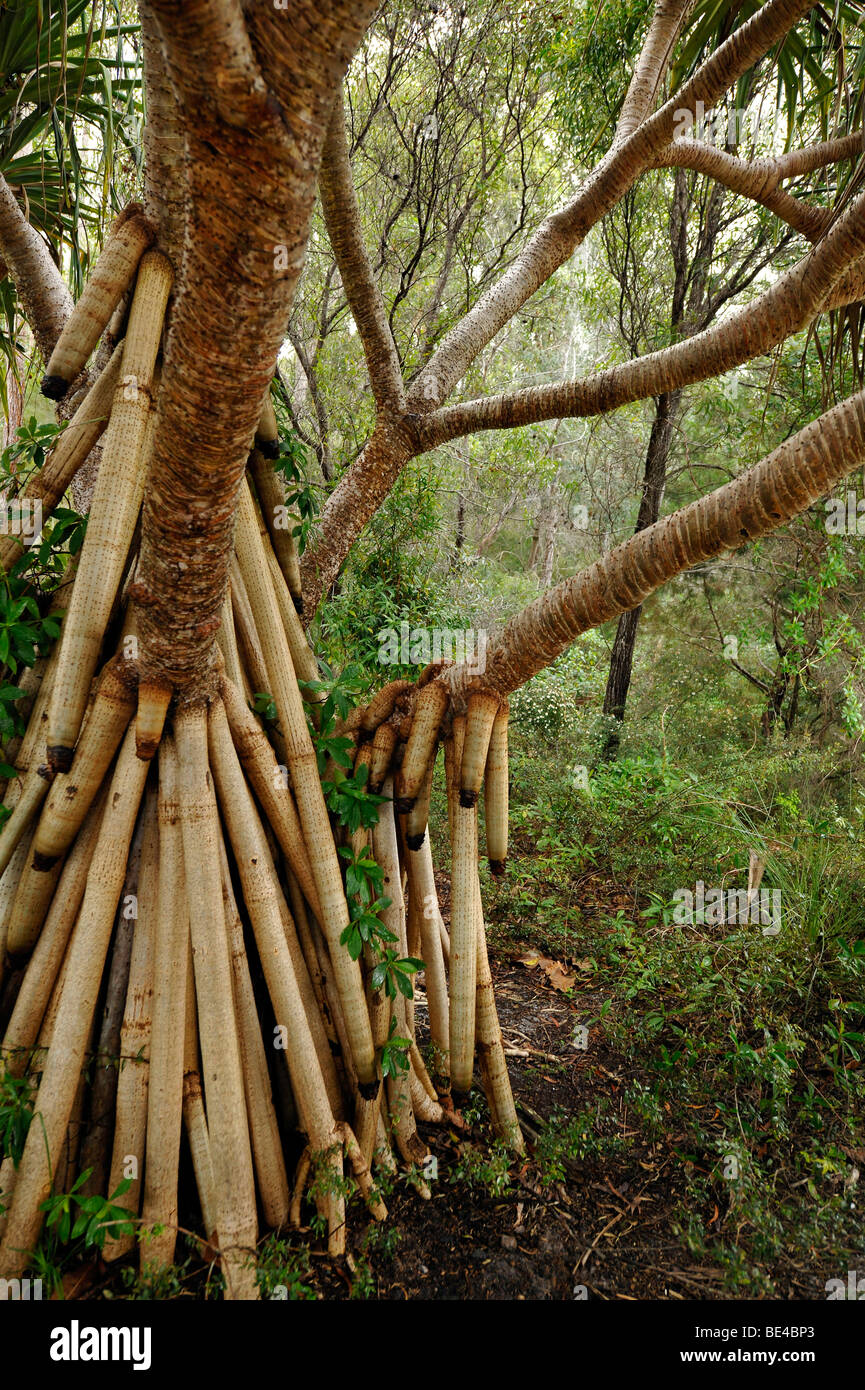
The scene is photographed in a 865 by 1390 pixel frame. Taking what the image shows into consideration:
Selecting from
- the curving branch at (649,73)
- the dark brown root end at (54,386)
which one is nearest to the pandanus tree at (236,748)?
the dark brown root end at (54,386)

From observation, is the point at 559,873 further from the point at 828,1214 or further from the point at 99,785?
the point at 99,785

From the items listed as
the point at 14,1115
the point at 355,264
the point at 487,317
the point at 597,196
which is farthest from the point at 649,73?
the point at 14,1115

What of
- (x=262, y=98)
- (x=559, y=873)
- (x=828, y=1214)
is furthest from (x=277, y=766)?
(x=559, y=873)

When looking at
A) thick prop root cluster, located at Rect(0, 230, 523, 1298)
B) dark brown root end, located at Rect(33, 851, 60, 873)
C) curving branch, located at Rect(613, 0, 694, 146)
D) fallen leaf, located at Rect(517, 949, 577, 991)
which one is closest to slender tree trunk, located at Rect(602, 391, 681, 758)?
fallen leaf, located at Rect(517, 949, 577, 991)

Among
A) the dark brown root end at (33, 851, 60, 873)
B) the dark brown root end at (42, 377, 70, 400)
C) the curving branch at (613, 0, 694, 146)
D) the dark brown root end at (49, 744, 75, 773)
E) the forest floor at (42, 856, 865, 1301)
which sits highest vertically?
the curving branch at (613, 0, 694, 146)

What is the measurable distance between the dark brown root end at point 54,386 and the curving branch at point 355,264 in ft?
3.44

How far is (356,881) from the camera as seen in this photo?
195 centimetres

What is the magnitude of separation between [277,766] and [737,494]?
52.6 inches

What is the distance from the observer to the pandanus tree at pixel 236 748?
4.86 ft

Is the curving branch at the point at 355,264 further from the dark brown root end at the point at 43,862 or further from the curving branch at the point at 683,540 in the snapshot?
the dark brown root end at the point at 43,862

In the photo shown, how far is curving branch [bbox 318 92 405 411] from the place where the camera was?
2213 mm

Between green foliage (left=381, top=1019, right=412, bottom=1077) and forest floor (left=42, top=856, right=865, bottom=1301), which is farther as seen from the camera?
green foliage (left=381, top=1019, right=412, bottom=1077)

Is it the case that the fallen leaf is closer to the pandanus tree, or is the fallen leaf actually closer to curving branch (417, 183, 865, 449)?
the pandanus tree

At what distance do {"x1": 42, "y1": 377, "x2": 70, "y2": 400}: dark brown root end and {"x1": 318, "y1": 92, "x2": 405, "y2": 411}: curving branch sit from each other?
1.05m
